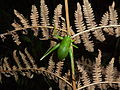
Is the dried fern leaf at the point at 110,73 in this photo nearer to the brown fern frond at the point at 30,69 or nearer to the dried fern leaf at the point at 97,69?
the dried fern leaf at the point at 97,69

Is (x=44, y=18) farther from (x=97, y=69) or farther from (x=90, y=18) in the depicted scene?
(x=97, y=69)

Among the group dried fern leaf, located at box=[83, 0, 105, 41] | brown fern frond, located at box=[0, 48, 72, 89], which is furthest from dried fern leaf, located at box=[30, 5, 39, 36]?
dried fern leaf, located at box=[83, 0, 105, 41]

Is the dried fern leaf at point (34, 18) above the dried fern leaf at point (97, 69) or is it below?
above

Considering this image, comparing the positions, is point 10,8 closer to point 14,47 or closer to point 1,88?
point 14,47

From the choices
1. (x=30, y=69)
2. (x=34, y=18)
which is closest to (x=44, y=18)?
(x=34, y=18)

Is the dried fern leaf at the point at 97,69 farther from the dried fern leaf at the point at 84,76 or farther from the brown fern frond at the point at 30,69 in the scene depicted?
the brown fern frond at the point at 30,69

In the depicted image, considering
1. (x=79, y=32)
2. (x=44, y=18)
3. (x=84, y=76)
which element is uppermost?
(x=44, y=18)

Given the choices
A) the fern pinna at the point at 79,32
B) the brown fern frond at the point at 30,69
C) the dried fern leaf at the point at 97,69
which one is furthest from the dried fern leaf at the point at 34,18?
the dried fern leaf at the point at 97,69

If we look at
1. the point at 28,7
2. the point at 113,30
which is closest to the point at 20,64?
the point at 113,30

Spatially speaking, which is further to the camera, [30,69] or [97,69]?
[30,69]

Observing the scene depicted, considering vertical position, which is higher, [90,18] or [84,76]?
[90,18]

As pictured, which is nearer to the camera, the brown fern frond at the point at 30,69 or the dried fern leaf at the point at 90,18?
the dried fern leaf at the point at 90,18
